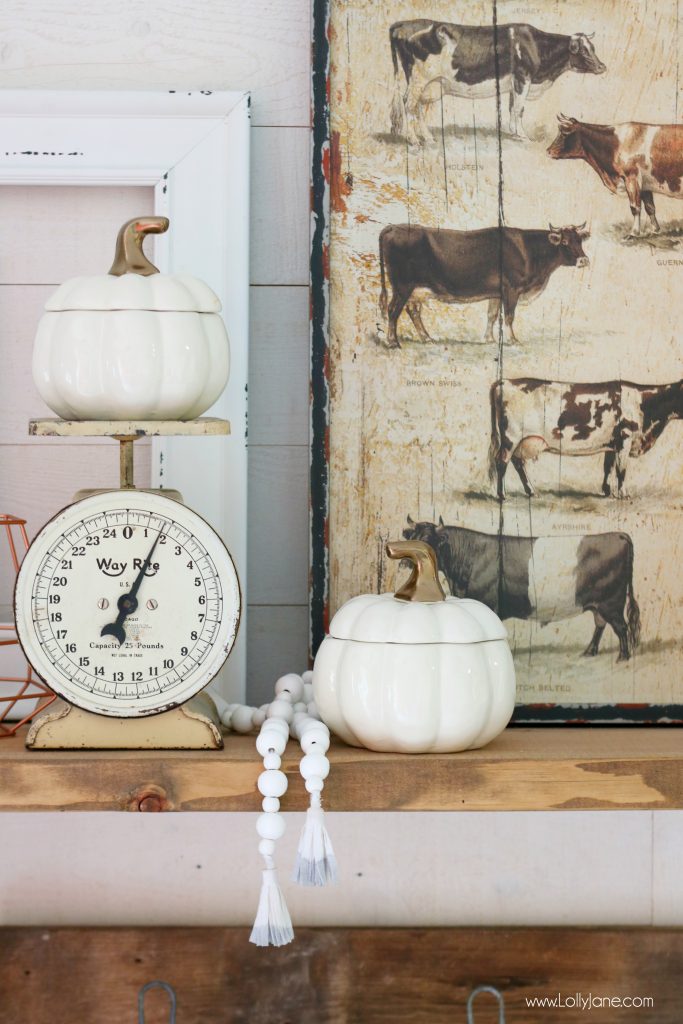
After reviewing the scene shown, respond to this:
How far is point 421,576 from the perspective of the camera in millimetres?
865

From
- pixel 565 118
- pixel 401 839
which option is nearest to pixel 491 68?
pixel 565 118

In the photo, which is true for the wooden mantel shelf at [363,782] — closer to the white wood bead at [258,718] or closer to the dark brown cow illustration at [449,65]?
the white wood bead at [258,718]

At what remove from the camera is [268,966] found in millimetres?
1040

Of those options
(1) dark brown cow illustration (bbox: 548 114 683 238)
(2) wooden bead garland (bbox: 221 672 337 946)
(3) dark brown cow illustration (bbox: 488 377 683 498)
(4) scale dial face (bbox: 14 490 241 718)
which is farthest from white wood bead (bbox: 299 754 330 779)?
(1) dark brown cow illustration (bbox: 548 114 683 238)

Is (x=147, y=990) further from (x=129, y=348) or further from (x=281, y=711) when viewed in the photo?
(x=129, y=348)

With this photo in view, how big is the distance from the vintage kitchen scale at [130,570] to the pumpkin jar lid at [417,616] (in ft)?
0.32

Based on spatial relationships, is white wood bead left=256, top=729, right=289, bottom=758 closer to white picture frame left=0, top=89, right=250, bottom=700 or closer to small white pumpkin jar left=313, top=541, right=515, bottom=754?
small white pumpkin jar left=313, top=541, right=515, bottom=754

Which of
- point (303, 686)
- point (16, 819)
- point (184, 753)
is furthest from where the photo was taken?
point (16, 819)

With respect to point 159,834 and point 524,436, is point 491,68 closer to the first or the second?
point 524,436

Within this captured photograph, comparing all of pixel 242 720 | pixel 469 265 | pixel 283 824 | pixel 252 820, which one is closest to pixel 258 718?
pixel 242 720

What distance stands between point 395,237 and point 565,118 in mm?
194

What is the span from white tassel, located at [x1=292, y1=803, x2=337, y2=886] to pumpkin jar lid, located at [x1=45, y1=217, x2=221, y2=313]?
393 mm

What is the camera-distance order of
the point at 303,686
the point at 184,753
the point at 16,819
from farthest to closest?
1. the point at 16,819
2. the point at 303,686
3. the point at 184,753
